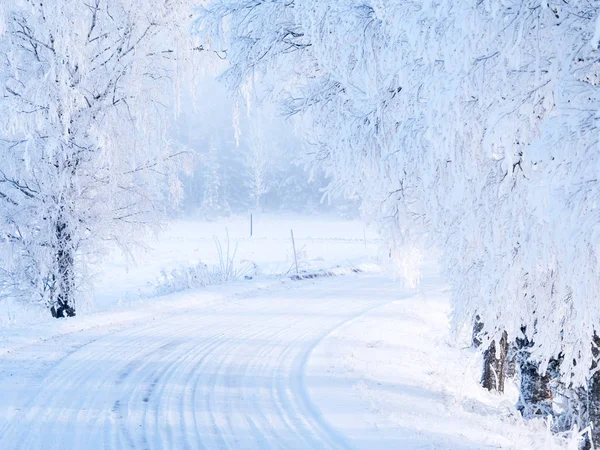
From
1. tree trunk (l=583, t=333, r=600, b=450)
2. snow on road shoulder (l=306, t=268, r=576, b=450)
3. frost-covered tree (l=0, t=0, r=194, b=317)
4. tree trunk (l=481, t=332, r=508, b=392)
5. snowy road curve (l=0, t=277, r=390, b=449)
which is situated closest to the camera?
snowy road curve (l=0, t=277, r=390, b=449)

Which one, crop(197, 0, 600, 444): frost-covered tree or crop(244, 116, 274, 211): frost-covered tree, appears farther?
crop(244, 116, 274, 211): frost-covered tree

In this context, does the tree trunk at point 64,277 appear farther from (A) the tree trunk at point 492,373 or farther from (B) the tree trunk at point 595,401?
(B) the tree trunk at point 595,401

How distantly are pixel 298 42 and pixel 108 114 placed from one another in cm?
484

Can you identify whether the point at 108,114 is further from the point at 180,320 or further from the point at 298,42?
the point at 298,42

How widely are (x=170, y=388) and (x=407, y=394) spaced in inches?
117

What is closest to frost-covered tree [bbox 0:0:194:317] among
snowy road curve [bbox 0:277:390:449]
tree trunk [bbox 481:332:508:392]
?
snowy road curve [bbox 0:277:390:449]

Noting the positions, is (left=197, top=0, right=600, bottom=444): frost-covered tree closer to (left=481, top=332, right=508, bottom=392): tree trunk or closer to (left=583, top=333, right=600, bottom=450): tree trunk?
(left=583, top=333, right=600, bottom=450): tree trunk

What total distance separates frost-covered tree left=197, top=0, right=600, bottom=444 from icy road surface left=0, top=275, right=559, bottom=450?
1.28 meters

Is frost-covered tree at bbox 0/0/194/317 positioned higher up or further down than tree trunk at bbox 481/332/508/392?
higher up

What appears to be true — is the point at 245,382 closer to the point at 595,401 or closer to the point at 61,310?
the point at 595,401

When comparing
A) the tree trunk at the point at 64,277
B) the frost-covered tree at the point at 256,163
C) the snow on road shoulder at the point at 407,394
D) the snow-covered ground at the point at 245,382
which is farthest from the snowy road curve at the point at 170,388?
the frost-covered tree at the point at 256,163

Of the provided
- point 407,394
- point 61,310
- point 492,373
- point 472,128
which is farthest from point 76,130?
point 492,373

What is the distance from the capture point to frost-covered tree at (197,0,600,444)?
4.13 meters

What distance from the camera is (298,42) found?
762 centimetres
